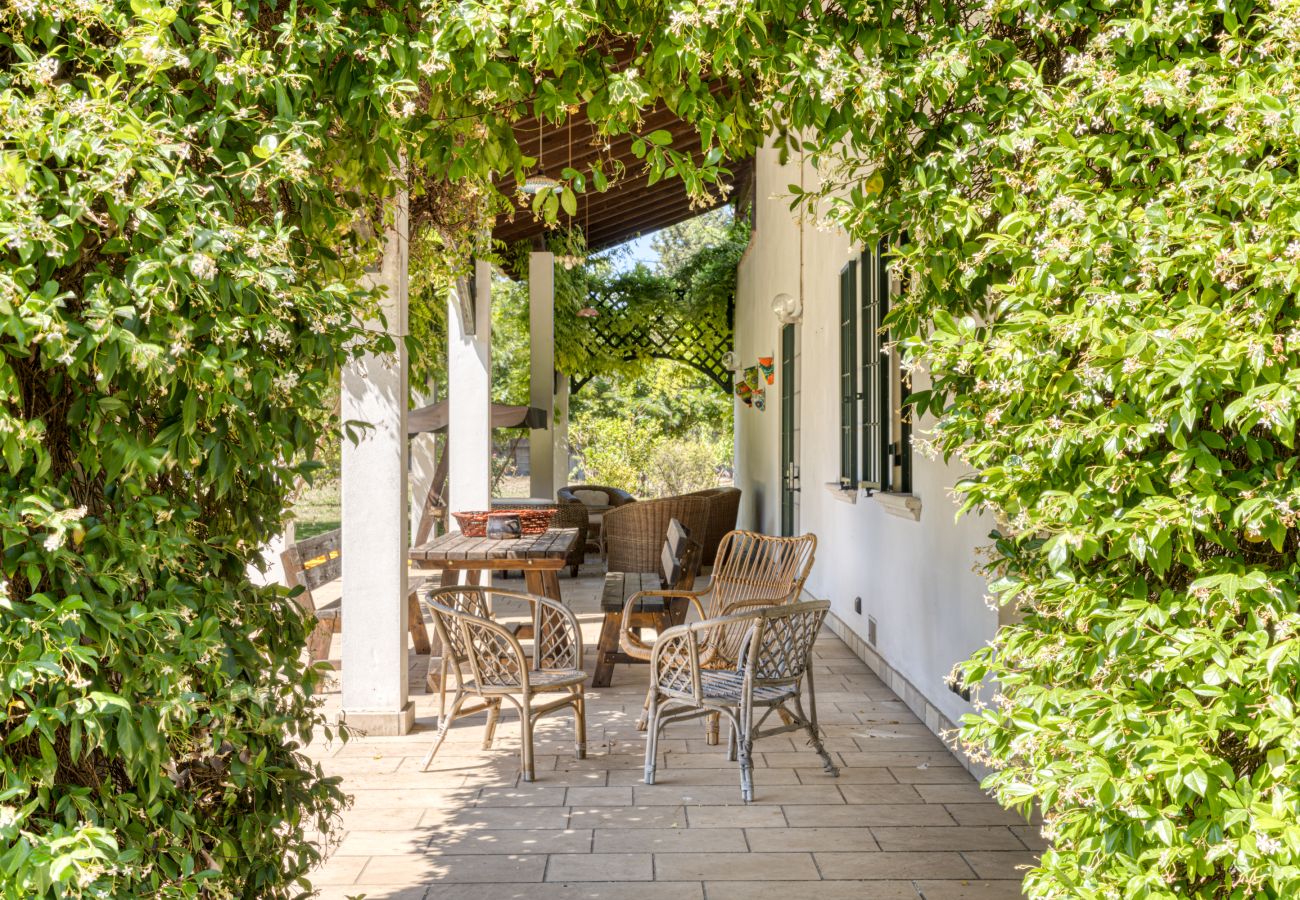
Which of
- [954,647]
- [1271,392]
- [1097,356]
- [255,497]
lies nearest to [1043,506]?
[1097,356]

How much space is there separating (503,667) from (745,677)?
40.7 inches

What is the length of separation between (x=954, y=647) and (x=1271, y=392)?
2929mm

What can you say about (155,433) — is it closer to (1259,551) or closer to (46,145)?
(46,145)

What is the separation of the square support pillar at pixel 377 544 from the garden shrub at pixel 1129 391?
3.14 meters

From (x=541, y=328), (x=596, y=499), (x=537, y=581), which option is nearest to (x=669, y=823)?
(x=537, y=581)

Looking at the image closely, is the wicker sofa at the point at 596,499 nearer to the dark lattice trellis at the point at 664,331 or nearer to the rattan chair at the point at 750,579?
the dark lattice trellis at the point at 664,331

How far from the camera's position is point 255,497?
2.19 m

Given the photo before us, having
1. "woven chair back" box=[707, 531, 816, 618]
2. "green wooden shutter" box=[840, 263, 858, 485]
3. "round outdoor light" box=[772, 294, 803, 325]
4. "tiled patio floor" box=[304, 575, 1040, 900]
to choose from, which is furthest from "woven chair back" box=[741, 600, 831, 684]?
"round outdoor light" box=[772, 294, 803, 325]

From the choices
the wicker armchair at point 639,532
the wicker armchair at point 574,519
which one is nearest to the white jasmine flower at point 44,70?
the wicker armchair at point 639,532

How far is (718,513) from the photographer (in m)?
10.6

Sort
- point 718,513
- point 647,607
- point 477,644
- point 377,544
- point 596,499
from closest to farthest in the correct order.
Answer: point 477,644 < point 377,544 < point 647,607 < point 718,513 < point 596,499

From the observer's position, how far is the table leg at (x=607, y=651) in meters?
5.78

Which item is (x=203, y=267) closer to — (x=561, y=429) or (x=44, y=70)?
(x=44, y=70)

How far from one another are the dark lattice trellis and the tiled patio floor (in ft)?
36.2
